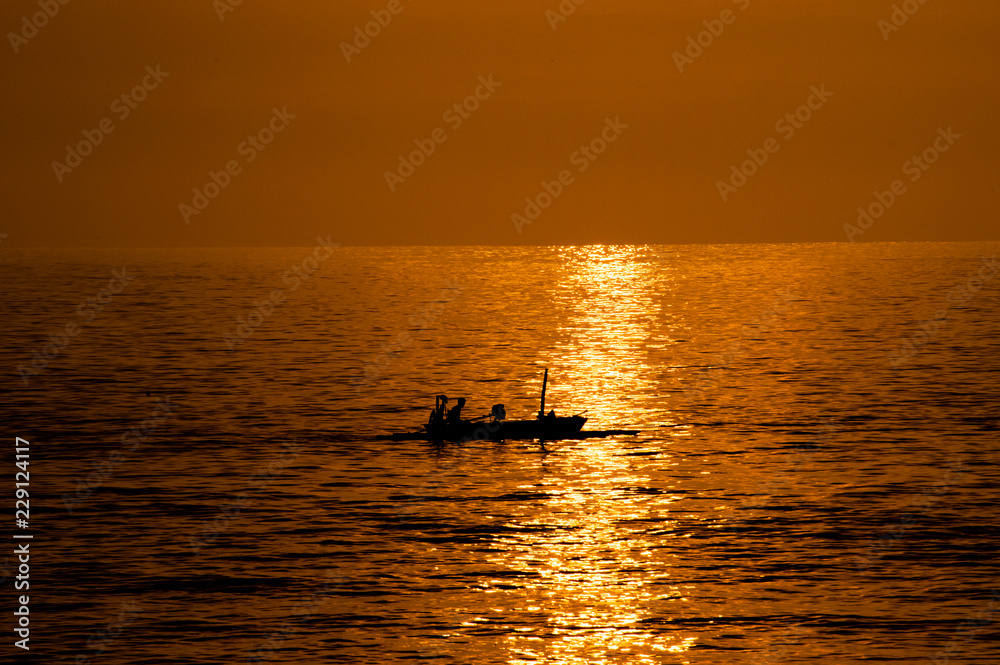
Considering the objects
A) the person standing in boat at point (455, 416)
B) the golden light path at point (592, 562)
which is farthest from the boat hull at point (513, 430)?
the golden light path at point (592, 562)

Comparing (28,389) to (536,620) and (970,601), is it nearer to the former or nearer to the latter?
(536,620)

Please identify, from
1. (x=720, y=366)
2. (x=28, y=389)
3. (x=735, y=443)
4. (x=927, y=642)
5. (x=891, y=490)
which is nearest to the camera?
(x=927, y=642)

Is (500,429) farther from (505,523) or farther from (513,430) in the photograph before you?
(505,523)

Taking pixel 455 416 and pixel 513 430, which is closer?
pixel 455 416

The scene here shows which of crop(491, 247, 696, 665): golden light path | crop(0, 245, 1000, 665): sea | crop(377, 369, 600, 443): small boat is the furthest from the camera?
crop(377, 369, 600, 443): small boat

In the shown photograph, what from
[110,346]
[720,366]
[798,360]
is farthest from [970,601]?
[110,346]

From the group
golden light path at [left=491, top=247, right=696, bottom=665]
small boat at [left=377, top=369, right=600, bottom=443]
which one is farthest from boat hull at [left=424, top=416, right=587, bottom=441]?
golden light path at [left=491, top=247, right=696, bottom=665]

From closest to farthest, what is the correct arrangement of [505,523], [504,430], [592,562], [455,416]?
[592,562] → [505,523] → [455,416] → [504,430]

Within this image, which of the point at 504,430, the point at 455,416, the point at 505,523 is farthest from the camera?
the point at 504,430

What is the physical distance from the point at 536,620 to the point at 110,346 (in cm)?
12438

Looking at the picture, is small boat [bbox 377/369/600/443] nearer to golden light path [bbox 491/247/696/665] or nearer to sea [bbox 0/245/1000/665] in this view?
sea [bbox 0/245/1000/665]

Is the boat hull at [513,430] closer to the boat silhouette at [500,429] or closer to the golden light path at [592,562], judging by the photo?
the boat silhouette at [500,429]

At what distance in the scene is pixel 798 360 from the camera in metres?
136

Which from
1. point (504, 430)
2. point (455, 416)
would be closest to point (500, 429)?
point (504, 430)
